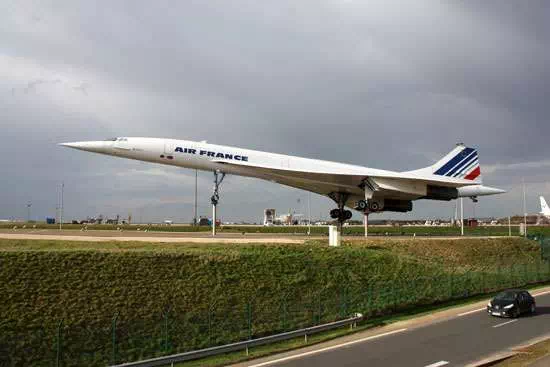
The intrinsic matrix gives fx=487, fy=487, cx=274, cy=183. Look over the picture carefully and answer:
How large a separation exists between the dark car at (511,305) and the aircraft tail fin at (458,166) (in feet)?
70.4

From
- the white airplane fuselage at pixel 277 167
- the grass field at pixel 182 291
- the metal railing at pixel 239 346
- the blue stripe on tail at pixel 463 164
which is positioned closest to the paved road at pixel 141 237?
the grass field at pixel 182 291

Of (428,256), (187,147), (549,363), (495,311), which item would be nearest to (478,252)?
(428,256)

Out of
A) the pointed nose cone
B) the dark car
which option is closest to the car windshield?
the dark car

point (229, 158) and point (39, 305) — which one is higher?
point (229, 158)

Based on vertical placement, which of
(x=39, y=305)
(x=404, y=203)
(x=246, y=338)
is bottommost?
(x=246, y=338)

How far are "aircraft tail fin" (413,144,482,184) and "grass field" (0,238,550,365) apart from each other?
12.9 m

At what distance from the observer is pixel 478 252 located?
3691 centimetres

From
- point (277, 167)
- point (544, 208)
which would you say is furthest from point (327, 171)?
point (544, 208)

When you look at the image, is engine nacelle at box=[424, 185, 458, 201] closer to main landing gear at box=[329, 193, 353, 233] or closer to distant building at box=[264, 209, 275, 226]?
main landing gear at box=[329, 193, 353, 233]

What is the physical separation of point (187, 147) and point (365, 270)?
51.2ft

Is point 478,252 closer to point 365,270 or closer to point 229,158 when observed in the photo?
point 365,270

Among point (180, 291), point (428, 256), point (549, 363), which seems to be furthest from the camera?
point (428, 256)

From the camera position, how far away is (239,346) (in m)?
17.1

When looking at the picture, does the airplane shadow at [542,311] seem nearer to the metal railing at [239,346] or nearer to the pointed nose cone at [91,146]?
the metal railing at [239,346]
